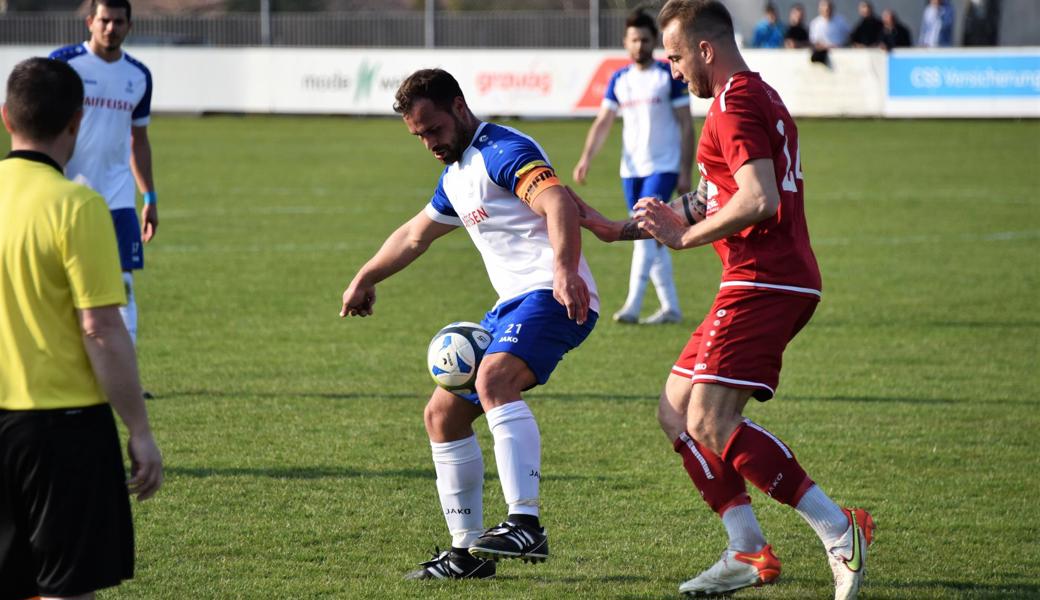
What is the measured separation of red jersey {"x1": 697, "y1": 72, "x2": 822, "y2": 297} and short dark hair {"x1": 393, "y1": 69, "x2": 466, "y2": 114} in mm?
984

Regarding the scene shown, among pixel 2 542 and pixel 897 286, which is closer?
pixel 2 542

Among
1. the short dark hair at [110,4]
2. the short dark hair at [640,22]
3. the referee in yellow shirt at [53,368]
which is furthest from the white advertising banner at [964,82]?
the referee in yellow shirt at [53,368]

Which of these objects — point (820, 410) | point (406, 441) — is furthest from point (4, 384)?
point (820, 410)

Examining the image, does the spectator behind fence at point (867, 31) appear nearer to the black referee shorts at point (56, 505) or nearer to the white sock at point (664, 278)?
the white sock at point (664, 278)

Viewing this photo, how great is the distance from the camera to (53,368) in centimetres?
361

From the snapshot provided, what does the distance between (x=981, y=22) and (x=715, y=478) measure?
3426 cm

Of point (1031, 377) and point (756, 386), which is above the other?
point (756, 386)

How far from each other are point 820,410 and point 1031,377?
6.24 feet

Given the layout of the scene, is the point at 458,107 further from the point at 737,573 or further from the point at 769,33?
the point at 769,33

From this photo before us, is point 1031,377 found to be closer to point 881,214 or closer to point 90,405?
point 90,405

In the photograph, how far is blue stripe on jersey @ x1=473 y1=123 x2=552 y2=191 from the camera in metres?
5.12

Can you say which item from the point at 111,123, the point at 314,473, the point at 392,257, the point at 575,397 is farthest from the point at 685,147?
the point at 392,257

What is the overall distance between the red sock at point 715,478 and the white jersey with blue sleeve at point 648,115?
21.9ft

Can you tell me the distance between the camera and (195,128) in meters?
32.0
